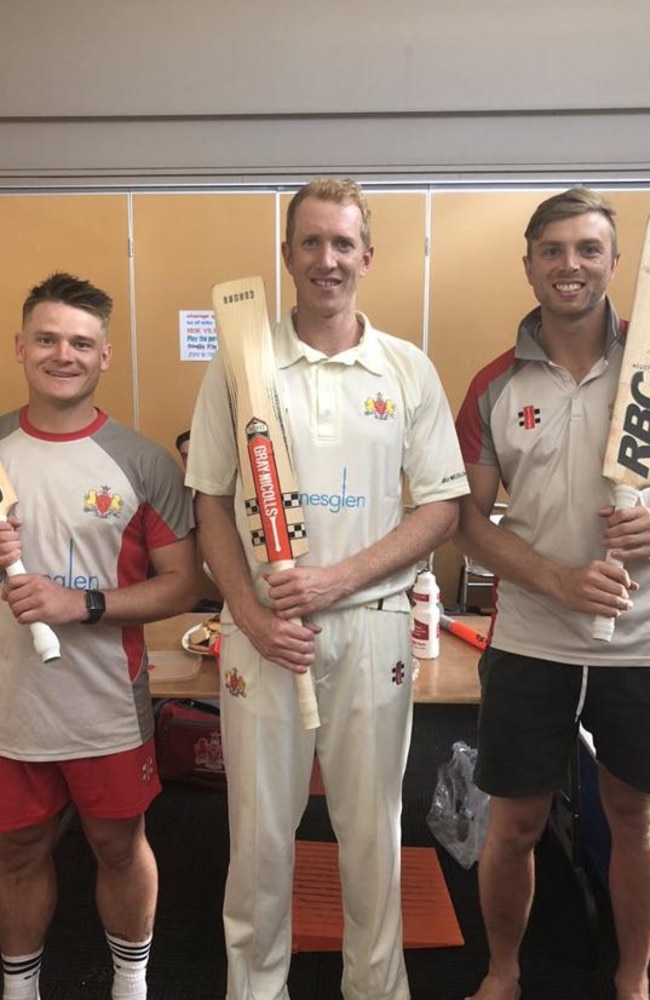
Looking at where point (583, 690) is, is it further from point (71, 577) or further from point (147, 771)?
point (71, 577)

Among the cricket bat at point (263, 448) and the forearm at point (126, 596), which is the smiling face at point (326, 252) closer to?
the cricket bat at point (263, 448)

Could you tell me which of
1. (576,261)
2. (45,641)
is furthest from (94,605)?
(576,261)

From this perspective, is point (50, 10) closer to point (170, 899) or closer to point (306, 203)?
point (306, 203)

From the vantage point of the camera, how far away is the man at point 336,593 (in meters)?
1.32

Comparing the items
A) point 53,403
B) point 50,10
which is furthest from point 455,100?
point 53,403

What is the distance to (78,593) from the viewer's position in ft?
4.26

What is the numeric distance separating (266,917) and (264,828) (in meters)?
0.18

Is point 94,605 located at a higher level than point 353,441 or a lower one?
lower


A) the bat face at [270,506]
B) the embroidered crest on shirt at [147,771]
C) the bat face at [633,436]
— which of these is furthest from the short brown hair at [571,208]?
the embroidered crest on shirt at [147,771]

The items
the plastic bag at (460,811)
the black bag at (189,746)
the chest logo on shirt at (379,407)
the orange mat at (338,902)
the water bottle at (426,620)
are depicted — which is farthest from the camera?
the black bag at (189,746)

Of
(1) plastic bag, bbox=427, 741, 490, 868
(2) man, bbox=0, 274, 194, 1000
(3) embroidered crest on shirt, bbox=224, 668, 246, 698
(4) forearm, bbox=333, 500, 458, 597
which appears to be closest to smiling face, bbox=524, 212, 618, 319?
(4) forearm, bbox=333, 500, 458, 597

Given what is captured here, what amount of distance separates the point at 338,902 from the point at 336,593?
108cm

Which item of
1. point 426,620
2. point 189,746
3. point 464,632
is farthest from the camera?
point 189,746

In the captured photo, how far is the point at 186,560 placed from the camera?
56.1 inches
